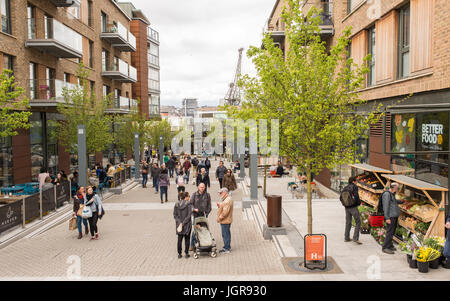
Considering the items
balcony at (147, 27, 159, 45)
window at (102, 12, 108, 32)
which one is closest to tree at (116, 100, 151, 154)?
window at (102, 12, 108, 32)

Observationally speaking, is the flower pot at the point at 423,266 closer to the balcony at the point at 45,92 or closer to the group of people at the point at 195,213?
the group of people at the point at 195,213

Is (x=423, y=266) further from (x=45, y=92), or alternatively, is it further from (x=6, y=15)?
(x=6, y=15)

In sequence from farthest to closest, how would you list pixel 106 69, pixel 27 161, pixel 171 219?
pixel 106 69 < pixel 27 161 < pixel 171 219

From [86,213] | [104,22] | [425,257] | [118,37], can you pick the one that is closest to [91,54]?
[118,37]

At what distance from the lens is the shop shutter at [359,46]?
16.1 m

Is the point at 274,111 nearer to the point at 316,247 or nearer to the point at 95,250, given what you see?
the point at 316,247

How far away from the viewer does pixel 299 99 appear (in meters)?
8.76

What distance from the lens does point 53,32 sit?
858 inches

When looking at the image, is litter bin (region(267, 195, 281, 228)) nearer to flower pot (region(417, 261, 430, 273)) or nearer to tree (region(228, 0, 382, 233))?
tree (region(228, 0, 382, 233))

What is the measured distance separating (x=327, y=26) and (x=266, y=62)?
12.3 meters

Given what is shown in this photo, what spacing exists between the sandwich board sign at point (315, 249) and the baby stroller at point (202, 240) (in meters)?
2.33

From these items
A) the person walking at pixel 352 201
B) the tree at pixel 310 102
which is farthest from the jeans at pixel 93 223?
the person walking at pixel 352 201

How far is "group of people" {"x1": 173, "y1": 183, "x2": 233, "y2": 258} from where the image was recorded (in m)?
9.41
